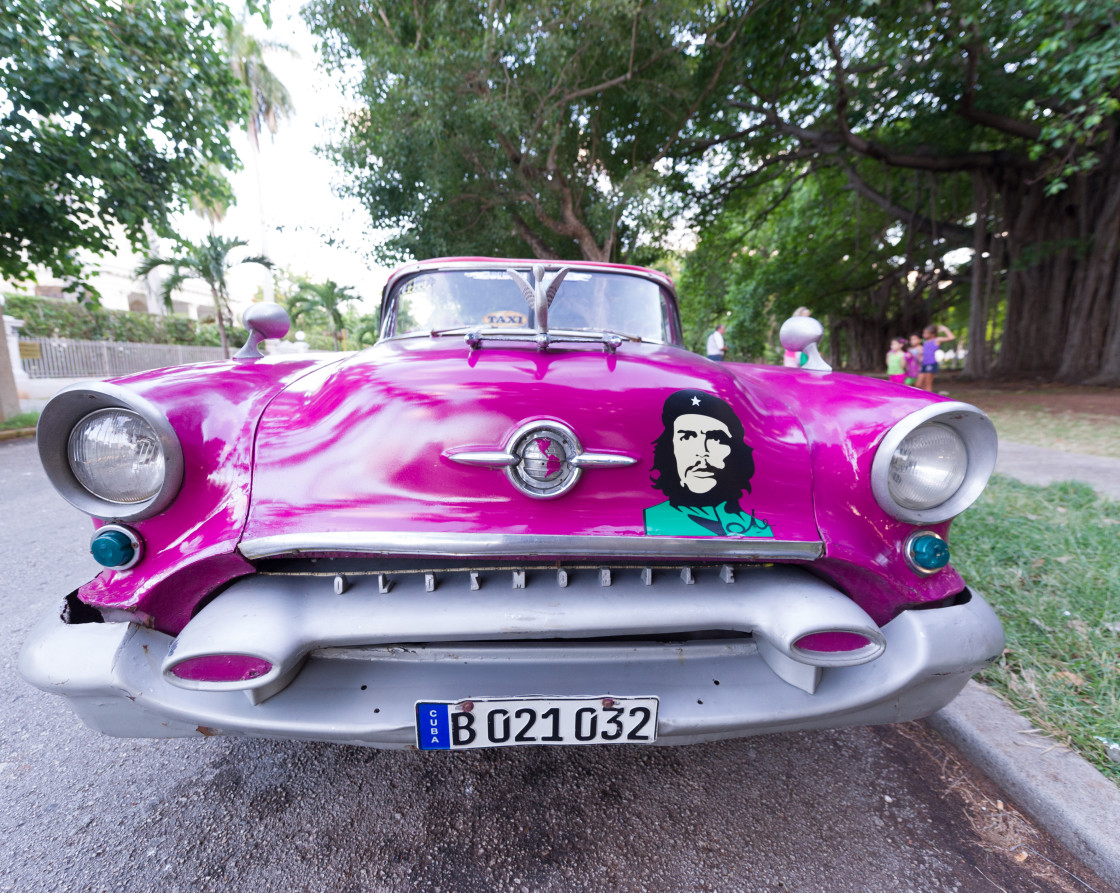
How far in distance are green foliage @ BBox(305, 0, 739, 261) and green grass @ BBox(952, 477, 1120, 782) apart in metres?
6.74

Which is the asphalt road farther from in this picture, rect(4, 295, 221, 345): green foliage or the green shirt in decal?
rect(4, 295, 221, 345): green foliage

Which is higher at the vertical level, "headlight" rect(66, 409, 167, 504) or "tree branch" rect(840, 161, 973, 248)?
"tree branch" rect(840, 161, 973, 248)

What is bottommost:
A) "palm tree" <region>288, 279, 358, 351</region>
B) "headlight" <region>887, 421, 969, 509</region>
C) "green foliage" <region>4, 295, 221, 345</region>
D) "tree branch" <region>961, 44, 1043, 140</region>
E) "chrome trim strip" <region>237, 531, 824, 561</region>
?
"chrome trim strip" <region>237, 531, 824, 561</region>

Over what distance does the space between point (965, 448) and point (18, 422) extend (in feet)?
41.0

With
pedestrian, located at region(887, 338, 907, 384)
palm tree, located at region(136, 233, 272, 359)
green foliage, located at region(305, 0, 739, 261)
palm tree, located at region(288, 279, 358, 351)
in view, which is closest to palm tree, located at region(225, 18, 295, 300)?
palm tree, located at region(288, 279, 358, 351)

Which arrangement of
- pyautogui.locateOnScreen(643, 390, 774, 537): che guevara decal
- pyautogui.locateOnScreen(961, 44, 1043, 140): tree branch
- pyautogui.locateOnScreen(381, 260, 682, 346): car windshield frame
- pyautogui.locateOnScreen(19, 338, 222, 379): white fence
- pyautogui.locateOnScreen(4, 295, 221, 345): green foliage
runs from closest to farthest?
pyautogui.locateOnScreen(643, 390, 774, 537): che guevara decal, pyautogui.locateOnScreen(381, 260, 682, 346): car windshield frame, pyautogui.locateOnScreen(961, 44, 1043, 140): tree branch, pyautogui.locateOnScreen(19, 338, 222, 379): white fence, pyautogui.locateOnScreen(4, 295, 221, 345): green foliage

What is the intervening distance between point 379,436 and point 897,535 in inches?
53.6

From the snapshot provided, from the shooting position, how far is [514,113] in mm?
7723

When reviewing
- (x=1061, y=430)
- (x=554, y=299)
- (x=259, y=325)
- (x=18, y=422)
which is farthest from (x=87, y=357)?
(x=1061, y=430)

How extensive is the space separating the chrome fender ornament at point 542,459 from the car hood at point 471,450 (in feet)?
0.06

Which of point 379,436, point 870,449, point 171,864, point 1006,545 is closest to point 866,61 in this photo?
point 1006,545

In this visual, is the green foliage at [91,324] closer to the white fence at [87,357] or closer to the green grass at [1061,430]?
the white fence at [87,357]

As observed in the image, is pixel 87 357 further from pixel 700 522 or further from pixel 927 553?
pixel 927 553

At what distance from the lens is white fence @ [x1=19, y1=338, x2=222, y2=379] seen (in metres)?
12.9
